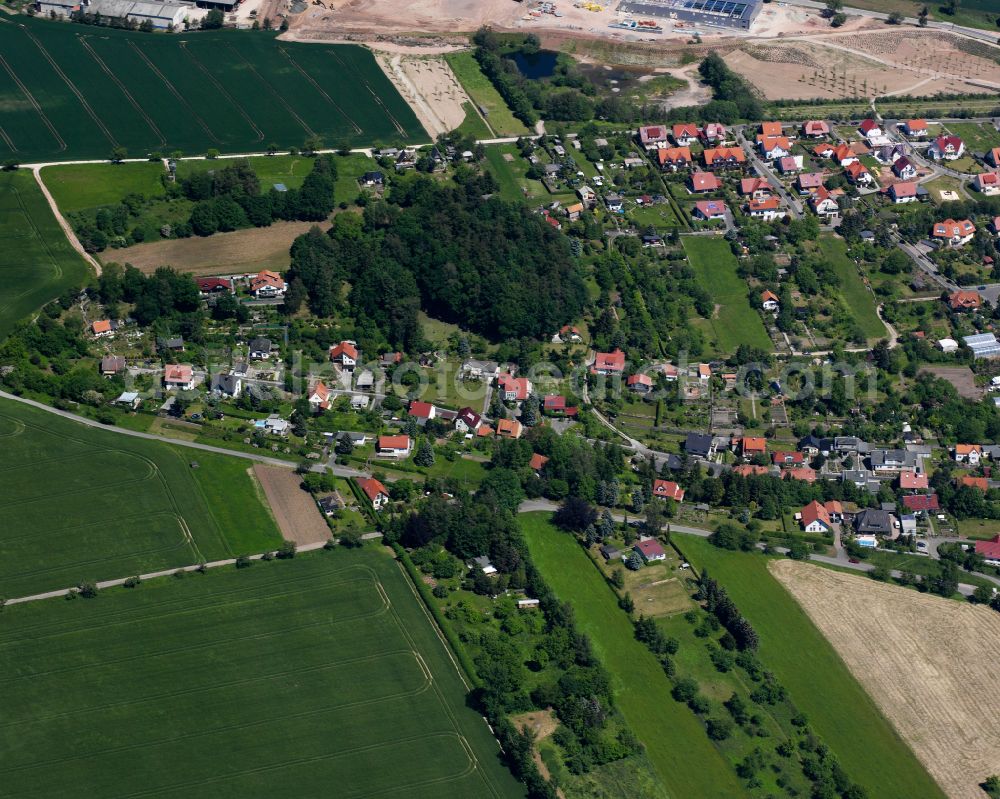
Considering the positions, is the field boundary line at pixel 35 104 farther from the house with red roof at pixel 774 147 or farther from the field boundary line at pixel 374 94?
the house with red roof at pixel 774 147

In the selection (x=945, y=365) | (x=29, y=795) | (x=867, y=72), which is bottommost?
(x=29, y=795)

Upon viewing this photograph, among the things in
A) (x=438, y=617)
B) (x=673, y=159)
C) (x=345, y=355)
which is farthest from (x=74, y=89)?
(x=438, y=617)

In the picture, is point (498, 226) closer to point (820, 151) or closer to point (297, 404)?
point (297, 404)

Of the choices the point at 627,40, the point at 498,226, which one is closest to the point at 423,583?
the point at 498,226

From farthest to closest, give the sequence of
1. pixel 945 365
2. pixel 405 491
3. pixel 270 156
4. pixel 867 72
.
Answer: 1. pixel 867 72
2. pixel 270 156
3. pixel 945 365
4. pixel 405 491

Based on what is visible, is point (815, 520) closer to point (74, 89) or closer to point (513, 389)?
point (513, 389)

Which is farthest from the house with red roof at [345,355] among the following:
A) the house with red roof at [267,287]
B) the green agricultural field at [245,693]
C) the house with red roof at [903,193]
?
the house with red roof at [903,193]

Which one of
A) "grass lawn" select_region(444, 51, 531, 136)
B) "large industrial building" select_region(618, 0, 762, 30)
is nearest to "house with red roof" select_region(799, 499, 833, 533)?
"grass lawn" select_region(444, 51, 531, 136)
